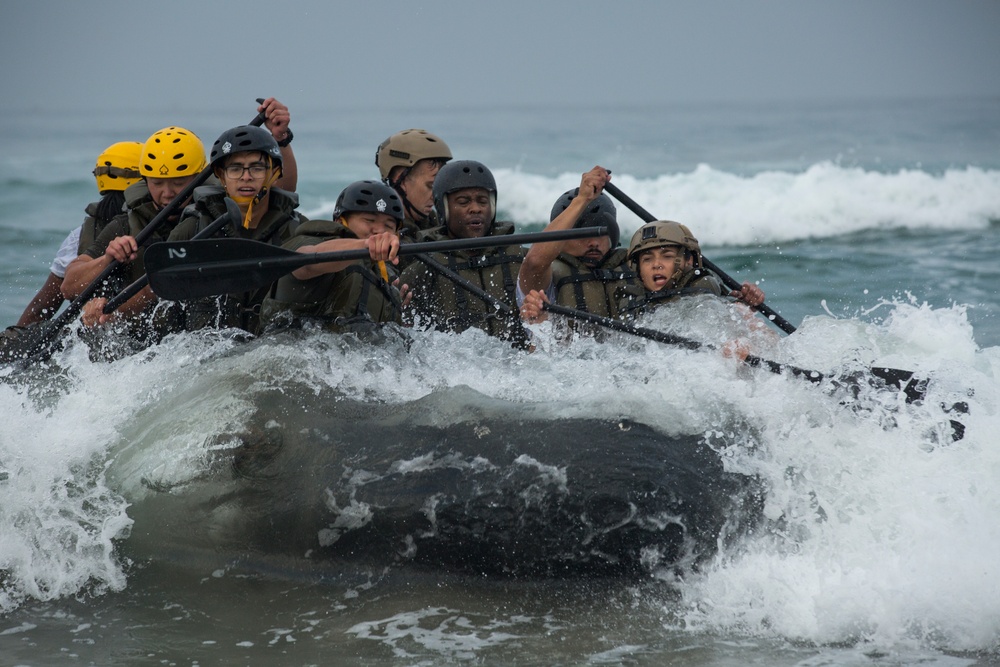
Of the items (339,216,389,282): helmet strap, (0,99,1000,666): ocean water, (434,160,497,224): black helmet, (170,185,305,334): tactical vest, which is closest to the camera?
(0,99,1000,666): ocean water

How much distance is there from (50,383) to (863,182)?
66.9ft

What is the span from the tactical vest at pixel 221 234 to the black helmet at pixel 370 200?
1.48 ft

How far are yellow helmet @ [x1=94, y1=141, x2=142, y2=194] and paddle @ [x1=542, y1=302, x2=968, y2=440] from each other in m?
3.31

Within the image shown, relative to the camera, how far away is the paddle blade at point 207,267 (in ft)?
19.8

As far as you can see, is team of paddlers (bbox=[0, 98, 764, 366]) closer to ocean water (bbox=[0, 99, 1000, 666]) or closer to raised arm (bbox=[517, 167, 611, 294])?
raised arm (bbox=[517, 167, 611, 294])

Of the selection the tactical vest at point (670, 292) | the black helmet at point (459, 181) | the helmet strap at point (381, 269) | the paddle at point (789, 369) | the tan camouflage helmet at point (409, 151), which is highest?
the tan camouflage helmet at point (409, 151)

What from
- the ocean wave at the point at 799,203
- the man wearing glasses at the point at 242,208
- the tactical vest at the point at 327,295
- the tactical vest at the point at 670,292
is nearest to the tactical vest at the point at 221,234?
the man wearing glasses at the point at 242,208

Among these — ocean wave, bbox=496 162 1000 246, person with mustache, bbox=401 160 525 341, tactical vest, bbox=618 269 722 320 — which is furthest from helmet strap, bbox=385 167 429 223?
ocean wave, bbox=496 162 1000 246

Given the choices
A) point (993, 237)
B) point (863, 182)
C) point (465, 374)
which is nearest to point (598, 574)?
point (465, 374)

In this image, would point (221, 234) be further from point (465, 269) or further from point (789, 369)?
point (789, 369)

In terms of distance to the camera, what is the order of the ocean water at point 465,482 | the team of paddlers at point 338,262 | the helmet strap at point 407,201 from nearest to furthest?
the ocean water at point 465,482
the team of paddlers at point 338,262
the helmet strap at point 407,201

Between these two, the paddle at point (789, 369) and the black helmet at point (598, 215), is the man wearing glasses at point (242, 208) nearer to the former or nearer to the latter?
the black helmet at point (598, 215)

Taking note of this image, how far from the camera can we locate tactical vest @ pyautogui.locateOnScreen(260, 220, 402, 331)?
20.6ft

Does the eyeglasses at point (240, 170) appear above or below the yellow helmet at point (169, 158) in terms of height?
below
